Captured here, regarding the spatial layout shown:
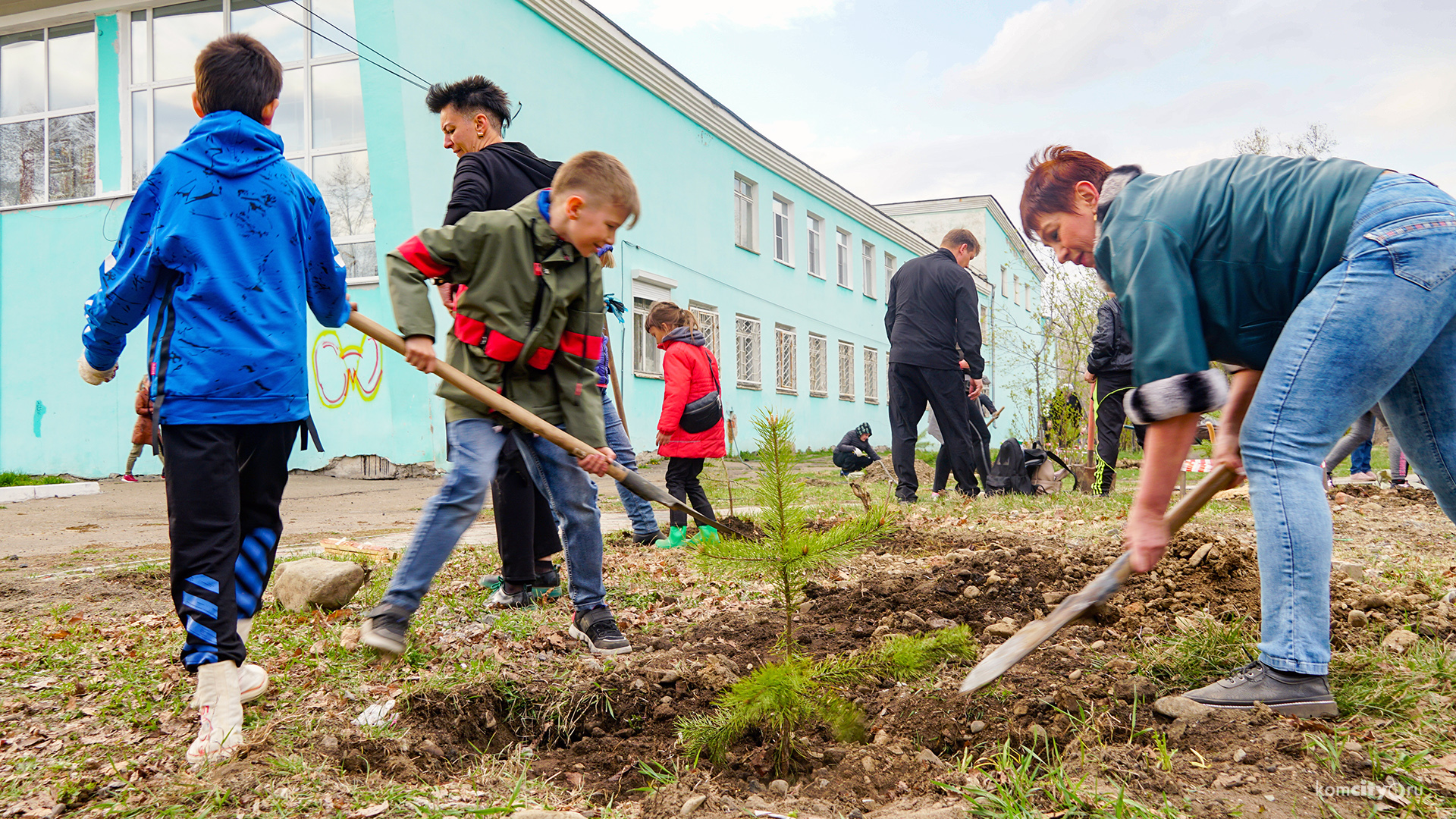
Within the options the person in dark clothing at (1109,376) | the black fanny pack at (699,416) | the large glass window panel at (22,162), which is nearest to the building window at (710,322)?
the large glass window panel at (22,162)

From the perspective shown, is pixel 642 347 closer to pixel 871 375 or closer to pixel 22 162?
pixel 22 162

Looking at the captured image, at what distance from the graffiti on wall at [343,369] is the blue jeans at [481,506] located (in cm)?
897

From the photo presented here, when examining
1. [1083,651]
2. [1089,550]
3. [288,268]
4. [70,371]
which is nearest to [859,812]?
[1083,651]

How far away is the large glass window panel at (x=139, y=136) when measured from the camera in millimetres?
12180

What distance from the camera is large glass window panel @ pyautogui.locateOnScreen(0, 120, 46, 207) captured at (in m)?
12.7

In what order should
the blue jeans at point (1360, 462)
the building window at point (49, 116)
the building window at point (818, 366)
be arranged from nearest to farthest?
1. the blue jeans at point (1360, 462)
2. the building window at point (49, 116)
3. the building window at point (818, 366)

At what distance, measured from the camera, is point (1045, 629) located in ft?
7.26

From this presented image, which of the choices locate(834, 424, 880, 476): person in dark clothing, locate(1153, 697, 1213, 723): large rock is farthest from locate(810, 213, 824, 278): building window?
locate(1153, 697, 1213, 723): large rock

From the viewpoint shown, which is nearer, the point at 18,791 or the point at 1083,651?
the point at 18,791

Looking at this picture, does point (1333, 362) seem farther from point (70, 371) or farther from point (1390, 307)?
point (70, 371)

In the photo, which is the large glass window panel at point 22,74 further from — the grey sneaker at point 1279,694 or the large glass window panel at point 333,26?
the grey sneaker at point 1279,694

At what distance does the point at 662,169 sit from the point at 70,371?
9.76 metres

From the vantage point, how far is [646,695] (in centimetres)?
262

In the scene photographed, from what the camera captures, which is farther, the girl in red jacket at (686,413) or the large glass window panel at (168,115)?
the large glass window panel at (168,115)
